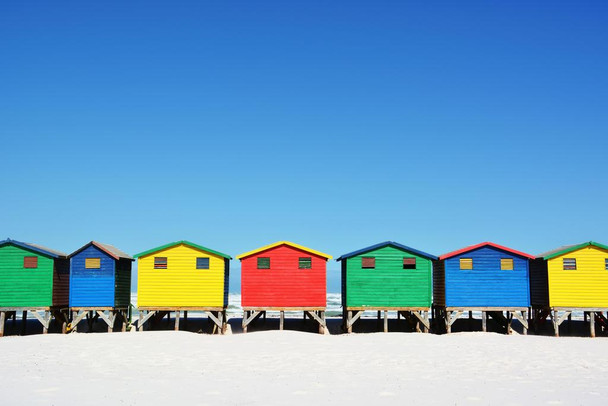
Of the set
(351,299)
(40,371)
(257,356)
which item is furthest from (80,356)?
(351,299)

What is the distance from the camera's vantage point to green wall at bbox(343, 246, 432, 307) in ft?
118

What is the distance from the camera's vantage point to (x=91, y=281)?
117ft

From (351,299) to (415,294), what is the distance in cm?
369

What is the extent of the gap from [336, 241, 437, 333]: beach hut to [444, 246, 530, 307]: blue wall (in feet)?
4.86

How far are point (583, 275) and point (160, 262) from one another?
24.4 m

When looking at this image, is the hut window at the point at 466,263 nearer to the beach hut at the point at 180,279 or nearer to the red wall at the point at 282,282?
the red wall at the point at 282,282

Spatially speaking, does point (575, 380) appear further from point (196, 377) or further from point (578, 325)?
point (578, 325)

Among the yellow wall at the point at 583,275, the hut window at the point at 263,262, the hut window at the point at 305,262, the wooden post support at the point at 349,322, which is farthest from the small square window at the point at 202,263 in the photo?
the yellow wall at the point at 583,275

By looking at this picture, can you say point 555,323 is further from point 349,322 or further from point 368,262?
point 349,322

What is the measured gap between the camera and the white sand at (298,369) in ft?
58.4

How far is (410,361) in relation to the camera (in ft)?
81.6

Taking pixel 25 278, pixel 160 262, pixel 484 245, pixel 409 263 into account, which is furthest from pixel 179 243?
pixel 484 245

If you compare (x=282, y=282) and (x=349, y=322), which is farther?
(x=349, y=322)

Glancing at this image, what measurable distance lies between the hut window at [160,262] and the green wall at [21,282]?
5765 mm
